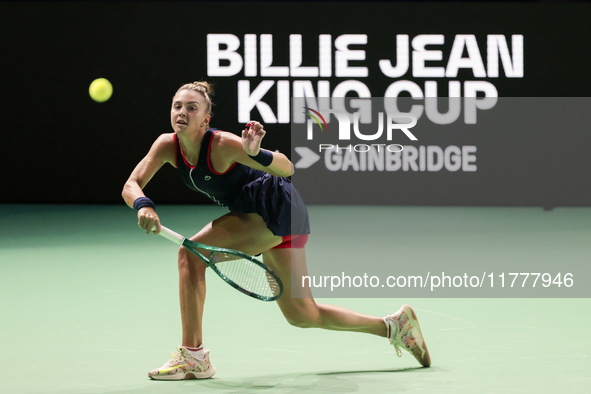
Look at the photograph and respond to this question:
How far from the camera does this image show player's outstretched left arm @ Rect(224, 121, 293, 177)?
277 cm

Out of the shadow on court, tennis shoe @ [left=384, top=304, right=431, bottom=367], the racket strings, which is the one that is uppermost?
the racket strings

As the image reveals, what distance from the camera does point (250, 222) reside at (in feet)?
10.0

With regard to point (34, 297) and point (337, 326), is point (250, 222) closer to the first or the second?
point (337, 326)

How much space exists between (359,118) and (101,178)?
3466 millimetres

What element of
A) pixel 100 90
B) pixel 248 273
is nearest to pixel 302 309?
pixel 248 273

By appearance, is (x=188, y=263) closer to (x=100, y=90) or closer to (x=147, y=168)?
(x=147, y=168)

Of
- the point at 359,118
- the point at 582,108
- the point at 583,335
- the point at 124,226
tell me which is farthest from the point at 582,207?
the point at 583,335

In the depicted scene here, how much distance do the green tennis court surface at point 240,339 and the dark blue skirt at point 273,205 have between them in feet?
1.98

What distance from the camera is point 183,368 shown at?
292 cm

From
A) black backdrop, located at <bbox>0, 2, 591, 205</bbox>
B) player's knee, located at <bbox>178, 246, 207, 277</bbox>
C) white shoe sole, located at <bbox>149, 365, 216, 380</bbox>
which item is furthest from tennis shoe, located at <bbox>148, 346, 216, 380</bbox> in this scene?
black backdrop, located at <bbox>0, 2, 591, 205</bbox>

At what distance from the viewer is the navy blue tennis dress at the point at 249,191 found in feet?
9.90

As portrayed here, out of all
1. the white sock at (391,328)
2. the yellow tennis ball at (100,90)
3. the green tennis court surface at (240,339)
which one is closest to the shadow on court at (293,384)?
the green tennis court surface at (240,339)

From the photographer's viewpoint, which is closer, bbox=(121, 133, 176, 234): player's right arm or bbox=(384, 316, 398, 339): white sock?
bbox=(121, 133, 176, 234): player's right arm

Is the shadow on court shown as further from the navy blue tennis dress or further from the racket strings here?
the navy blue tennis dress
